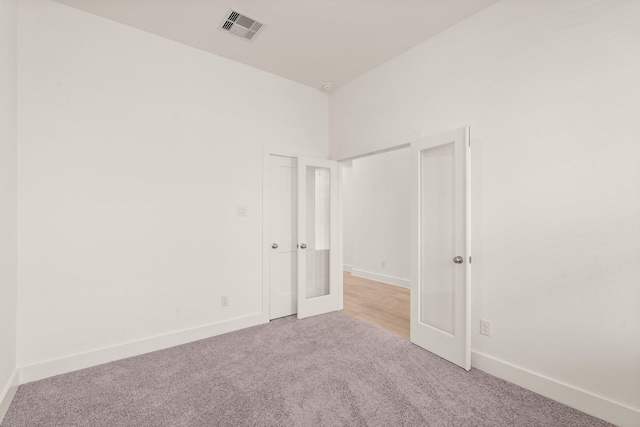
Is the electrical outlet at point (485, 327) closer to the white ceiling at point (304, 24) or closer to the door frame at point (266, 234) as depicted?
the door frame at point (266, 234)

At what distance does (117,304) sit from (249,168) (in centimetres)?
190

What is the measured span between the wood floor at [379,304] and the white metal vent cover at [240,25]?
350 cm

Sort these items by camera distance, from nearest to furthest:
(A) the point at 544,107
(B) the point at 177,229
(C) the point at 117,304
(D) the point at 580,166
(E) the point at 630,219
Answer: (E) the point at 630,219, (D) the point at 580,166, (A) the point at 544,107, (C) the point at 117,304, (B) the point at 177,229

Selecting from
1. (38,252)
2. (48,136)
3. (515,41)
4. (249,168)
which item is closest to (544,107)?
(515,41)

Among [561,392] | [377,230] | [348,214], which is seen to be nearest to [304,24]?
[561,392]

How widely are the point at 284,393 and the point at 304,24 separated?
318cm

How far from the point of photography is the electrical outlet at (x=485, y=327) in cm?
232

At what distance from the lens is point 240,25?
103 inches

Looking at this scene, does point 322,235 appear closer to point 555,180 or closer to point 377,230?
point 377,230

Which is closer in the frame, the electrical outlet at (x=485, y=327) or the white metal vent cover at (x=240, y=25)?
the electrical outlet at (x=485, y=327)

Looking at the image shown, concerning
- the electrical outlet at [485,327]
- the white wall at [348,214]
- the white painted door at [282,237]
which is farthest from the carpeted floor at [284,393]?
the white wall at [348,214]

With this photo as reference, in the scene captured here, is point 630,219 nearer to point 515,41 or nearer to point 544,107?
point 544,107

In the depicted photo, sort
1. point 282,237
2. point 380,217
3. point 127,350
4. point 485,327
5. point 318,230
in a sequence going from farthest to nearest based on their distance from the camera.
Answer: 1. point 380,217
2. point 318,230
3. point 282,237
4. point 127,350
5. point 485,327

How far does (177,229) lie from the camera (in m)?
2.85
